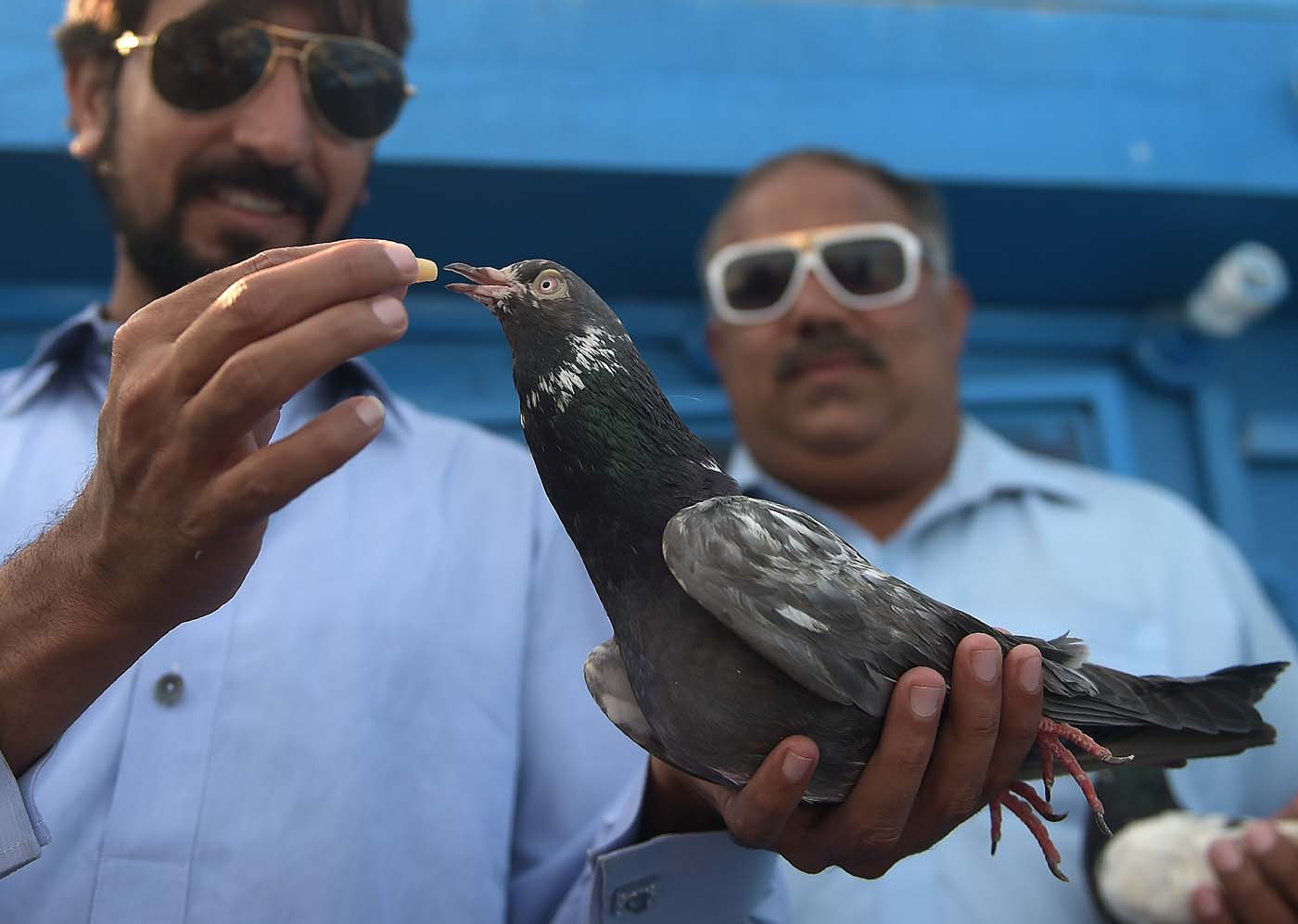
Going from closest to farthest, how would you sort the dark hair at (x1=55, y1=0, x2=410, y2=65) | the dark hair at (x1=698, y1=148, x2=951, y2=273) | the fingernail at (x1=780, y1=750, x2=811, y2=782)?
1. the fingernail at (x1=780, y1=750, x2=811, y2=782)
2. the dark hair at (x1=55, y1=0, x2=410, y2=65)
3. the dark hair at (x1=698, y1=148, x2=951, y2=273)

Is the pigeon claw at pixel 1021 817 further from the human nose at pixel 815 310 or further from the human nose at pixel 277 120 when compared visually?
the human nose at pixel 277 120

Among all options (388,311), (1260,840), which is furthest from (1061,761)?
(388,311)

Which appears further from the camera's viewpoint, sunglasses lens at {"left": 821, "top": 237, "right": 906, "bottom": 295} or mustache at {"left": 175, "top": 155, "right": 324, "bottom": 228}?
sunglasses lens at {"left": 821, "top": 237, "right": 906, "bottom": 295}

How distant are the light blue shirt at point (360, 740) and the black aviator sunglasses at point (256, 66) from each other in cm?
64

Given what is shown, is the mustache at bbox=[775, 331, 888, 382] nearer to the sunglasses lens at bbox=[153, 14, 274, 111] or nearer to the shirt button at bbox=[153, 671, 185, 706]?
the sunglasses lens at bbox=[153, 14, 274, 111]

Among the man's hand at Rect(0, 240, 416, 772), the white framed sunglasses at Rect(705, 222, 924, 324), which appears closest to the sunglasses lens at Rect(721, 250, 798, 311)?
the white framed sunglasses at Rect(705, 222, 924, 324)

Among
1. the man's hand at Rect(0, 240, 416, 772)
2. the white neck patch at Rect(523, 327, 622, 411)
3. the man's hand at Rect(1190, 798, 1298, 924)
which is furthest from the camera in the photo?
the man's hand at Rect(1190, 798, 1298, 924)

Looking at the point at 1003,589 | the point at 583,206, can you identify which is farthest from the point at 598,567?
the point at 583,206

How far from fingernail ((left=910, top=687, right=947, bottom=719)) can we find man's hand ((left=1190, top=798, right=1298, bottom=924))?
3.25 ft

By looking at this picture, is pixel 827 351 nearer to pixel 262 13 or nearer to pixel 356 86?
pixel 356 86

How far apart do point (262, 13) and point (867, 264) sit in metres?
1.86

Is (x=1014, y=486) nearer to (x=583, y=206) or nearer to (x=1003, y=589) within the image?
(x=1003, y=589)

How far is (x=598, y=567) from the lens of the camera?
5.24 feet

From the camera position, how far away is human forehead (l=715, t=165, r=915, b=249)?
11.4 ft
